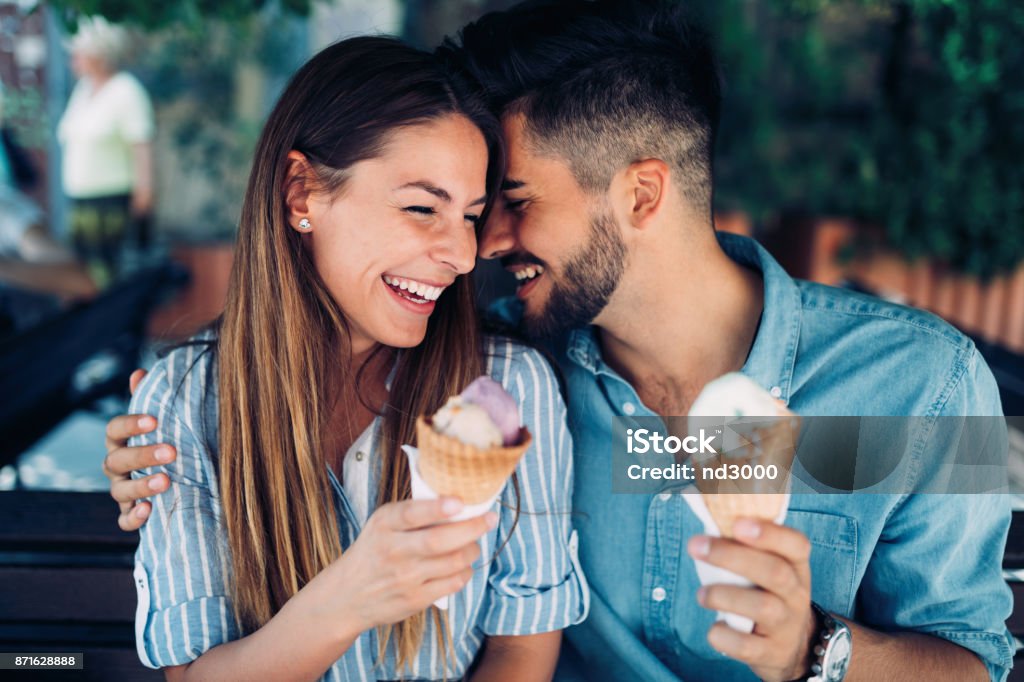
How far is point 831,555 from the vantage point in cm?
188

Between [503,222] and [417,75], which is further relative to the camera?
[503,222]

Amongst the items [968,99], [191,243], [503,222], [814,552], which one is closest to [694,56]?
[503,222]

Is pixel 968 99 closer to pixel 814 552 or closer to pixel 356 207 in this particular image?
pixel 814 552

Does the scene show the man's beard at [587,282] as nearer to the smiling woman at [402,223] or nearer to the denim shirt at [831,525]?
the denim shirt at [831,525]

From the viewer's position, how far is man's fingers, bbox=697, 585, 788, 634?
50.0 inches

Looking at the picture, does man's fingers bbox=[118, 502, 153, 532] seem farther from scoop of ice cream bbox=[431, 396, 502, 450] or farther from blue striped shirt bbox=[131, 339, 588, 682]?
scoop of ice cream bbox=[431, 396, 502, 450]

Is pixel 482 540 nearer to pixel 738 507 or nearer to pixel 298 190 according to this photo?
pixel 738 507

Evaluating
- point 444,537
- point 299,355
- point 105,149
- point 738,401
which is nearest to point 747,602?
point 738,401

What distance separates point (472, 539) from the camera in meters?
1.31

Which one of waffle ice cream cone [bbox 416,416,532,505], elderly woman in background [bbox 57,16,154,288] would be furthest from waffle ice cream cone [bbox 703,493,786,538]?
elderly woman in background [bbox 57,16,154,288]

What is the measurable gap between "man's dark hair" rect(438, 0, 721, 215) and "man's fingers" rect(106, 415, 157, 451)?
3.53 feet

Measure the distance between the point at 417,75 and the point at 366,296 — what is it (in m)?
0.49

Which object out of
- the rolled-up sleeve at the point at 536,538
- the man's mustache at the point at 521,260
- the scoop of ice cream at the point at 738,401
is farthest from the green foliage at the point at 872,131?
the scoop of ice cream at the point at 738,401

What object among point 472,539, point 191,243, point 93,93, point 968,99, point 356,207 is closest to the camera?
point 472,539
